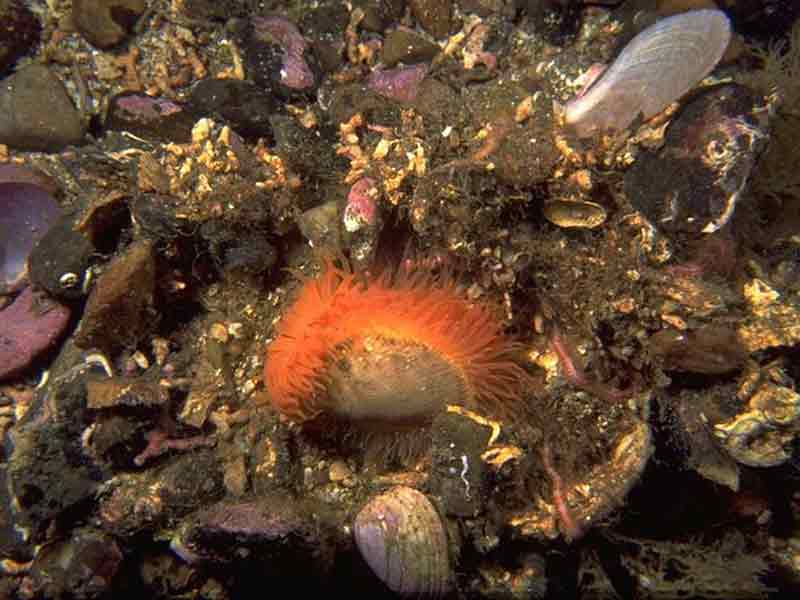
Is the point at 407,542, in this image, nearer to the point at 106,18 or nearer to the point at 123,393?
the point at 123,393

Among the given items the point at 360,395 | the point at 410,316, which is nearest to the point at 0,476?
the point at 360,395

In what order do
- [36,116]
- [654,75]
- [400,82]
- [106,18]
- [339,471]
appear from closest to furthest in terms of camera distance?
[654,75] < [339,471] < [400,82] < [36,116] < [106,18]

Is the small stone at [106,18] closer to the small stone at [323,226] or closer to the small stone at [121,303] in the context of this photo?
the small stone at [121,303]

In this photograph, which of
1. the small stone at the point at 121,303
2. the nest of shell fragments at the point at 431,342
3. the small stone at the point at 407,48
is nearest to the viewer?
the nest of shell fragments at the point at 431,342

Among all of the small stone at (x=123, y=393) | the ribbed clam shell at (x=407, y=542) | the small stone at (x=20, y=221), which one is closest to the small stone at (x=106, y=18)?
the small stone at (x=20, y=221)

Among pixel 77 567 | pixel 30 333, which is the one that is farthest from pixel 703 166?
pixel 30 333

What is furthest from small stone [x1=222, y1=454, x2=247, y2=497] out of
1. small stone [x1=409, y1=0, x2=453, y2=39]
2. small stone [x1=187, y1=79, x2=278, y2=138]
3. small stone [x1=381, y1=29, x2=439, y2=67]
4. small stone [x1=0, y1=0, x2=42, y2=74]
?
small stone [x1=0, y1=0, x2=42, y2=74]
